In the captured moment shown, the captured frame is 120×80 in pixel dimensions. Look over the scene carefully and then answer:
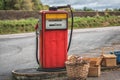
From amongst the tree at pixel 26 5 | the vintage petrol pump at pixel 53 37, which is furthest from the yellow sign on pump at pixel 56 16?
the tree at pixel 26 5

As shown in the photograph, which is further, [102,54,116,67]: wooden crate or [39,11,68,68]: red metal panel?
[102,54,116,67]: wooden crate

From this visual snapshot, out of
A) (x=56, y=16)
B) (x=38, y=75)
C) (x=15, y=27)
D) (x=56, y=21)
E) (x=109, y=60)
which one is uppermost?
(x=56, y=16)

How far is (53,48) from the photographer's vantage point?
11.0 metres

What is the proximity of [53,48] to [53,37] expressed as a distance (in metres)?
0.27

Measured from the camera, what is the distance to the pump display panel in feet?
35.7

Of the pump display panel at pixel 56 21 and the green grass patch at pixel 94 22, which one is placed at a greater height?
A: the pump display panel at pixel 56 21

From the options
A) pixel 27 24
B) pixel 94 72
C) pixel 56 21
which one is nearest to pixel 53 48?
pixel 56 21

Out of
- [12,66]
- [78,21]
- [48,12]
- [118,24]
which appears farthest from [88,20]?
[48,12]

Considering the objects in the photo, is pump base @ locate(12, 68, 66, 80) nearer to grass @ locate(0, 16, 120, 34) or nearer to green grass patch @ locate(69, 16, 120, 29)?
grass @ locate(0, 16, 120, 34)

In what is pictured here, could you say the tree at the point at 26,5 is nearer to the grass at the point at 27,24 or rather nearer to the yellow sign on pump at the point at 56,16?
the grass at the point at 27,24

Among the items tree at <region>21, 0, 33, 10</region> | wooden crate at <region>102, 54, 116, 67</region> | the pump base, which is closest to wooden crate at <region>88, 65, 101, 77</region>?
the pump base

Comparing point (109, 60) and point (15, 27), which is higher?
point (109, 60)

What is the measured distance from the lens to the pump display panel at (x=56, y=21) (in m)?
10.9

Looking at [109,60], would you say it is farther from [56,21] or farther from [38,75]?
[38,75]
